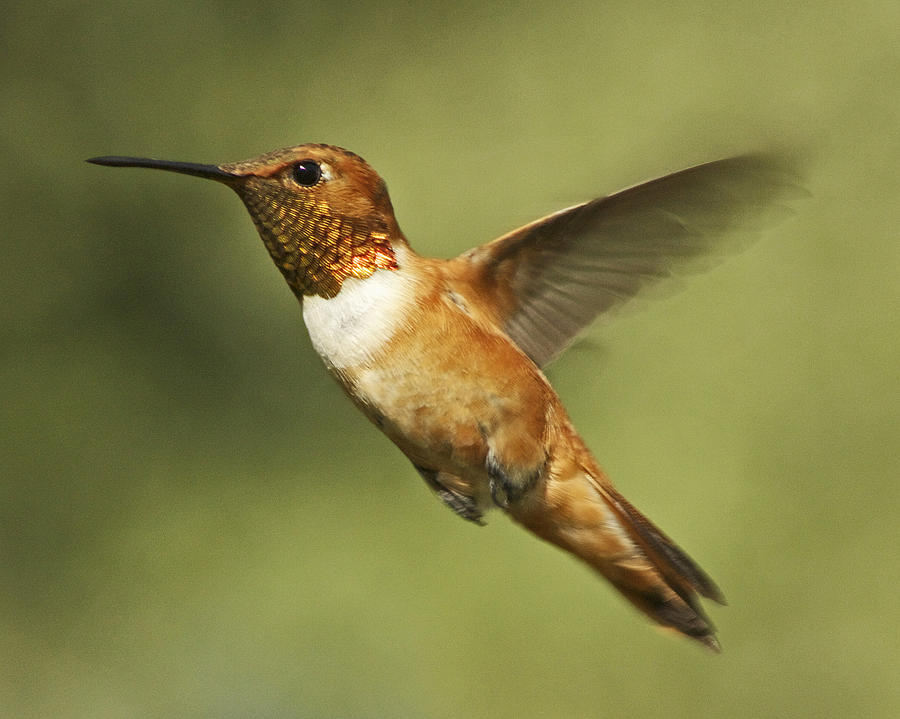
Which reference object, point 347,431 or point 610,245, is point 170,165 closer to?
point 610,245

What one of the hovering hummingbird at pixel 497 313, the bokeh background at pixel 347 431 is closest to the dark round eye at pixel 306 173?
the hovering hummingbird at pixel 497 313

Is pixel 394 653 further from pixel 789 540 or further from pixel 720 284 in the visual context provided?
pixel 720 284

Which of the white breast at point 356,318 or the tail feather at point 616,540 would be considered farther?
the tail feather at point 616,540

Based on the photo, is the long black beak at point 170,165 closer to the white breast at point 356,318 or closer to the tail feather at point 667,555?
the white breast at point 356,318

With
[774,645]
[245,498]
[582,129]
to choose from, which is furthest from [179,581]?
[582,129]

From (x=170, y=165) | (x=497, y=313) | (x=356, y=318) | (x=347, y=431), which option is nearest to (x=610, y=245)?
(x=497, y=313)

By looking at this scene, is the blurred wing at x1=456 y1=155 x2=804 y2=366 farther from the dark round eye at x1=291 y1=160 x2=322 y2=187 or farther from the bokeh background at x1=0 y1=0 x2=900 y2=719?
the bokeh background at x1=0 y1=0 x2=900 y2=719
